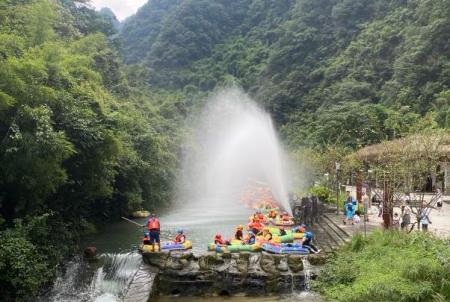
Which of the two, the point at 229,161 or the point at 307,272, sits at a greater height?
the point at 229,161

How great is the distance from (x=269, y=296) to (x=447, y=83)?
36.4m

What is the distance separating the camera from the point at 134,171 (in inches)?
1089

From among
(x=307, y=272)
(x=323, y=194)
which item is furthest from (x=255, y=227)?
(x=323, y=194)

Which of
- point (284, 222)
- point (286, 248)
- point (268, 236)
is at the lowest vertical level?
point (286, 248)

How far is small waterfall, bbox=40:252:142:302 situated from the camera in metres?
15.3

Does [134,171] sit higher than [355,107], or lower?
lower

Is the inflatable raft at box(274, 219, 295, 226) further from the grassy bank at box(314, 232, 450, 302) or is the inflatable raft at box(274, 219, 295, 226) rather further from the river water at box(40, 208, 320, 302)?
the grassy bank at box(314, 232, 450, 302)

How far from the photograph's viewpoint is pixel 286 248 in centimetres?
1791

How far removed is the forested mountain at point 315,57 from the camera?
4547cm

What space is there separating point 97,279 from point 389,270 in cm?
936

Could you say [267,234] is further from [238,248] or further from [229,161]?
[229,161]

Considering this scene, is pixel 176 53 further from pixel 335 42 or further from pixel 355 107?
pixel 355 107

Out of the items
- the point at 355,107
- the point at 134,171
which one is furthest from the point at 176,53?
the point at 134,171

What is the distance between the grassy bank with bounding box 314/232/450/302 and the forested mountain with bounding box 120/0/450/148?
8232mm
